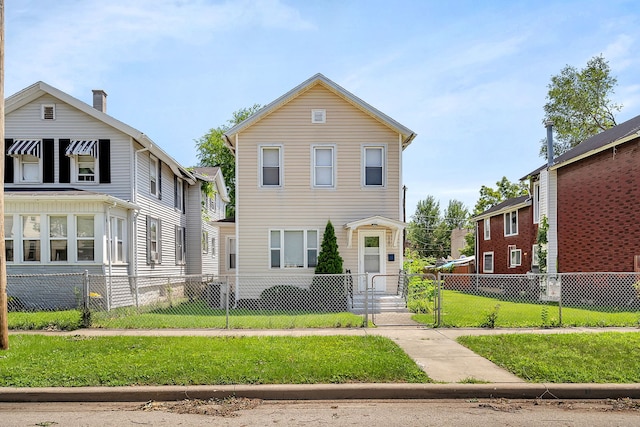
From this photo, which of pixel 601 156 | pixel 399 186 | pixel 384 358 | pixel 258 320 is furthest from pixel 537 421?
pixel 601 156

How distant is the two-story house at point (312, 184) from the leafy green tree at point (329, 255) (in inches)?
→ 20.6

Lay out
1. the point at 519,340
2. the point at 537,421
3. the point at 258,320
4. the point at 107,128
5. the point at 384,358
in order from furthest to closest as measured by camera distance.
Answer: the point at 107,128
the point at 258,320
the point at 519,340
the point at 384,358
the point at 537,421

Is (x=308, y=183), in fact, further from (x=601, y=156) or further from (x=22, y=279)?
(x=601, y=156)

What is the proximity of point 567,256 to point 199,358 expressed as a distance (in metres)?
18.7

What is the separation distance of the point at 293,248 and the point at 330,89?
5.85 meters

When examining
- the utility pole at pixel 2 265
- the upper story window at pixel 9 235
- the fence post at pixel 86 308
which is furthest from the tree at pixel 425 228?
the utility pole at pixel 2 265

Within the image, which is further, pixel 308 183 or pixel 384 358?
pixel 308 183

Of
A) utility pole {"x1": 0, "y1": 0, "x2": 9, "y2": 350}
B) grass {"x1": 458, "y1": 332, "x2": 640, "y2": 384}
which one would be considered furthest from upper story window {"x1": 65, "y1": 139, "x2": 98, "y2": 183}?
grass {"x1": 458, "y1": 332, "x2": 640, "y2": 384}

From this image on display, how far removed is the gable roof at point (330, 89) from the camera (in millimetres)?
17625

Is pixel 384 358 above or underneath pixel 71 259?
underneath

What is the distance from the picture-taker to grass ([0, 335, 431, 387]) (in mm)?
6910

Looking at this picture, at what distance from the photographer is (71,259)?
629 inches

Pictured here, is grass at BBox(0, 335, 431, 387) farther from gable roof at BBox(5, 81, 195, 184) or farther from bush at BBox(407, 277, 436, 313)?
gable roof at BBox(5, 81, 195, 184)

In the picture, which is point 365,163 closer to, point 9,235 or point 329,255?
point 329,255
